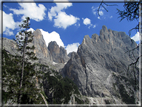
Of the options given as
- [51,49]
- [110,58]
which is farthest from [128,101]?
[51,49]

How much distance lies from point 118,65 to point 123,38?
47703mm

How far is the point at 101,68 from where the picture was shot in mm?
98750

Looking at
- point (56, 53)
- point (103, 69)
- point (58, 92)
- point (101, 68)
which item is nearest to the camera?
point (58, 92)

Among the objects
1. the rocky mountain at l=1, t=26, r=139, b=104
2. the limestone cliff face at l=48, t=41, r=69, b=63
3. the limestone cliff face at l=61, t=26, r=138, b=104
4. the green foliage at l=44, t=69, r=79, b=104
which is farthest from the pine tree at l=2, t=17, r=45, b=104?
the limestone cliff face at l=48, t=41, r=69, b=63

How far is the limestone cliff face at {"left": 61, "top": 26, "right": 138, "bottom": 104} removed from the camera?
266 feet

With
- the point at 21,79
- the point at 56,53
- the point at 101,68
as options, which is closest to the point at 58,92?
the point at 101,68

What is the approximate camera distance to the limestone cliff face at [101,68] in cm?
8100

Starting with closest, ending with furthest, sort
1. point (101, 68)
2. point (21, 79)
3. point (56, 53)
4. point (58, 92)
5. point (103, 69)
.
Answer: point (21, 79), point (58, 92), point (103, 69), point (101, 68), point (56, 53)

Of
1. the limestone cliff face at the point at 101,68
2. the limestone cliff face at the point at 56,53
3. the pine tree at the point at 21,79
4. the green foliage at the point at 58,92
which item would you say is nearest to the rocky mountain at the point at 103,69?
the limestone cliff face at the point at 101,68

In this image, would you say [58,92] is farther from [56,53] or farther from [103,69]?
[56,53]

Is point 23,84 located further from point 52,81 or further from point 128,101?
point 128,101

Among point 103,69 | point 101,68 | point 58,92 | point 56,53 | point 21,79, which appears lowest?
point 58,92

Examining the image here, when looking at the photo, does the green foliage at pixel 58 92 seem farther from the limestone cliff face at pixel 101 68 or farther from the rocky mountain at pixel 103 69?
the limestone cliff face at pixel 101 68

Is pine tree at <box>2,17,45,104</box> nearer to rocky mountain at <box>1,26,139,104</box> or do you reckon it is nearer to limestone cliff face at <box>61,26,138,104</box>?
rocky mountain at <box>1,26,139,104</box>
